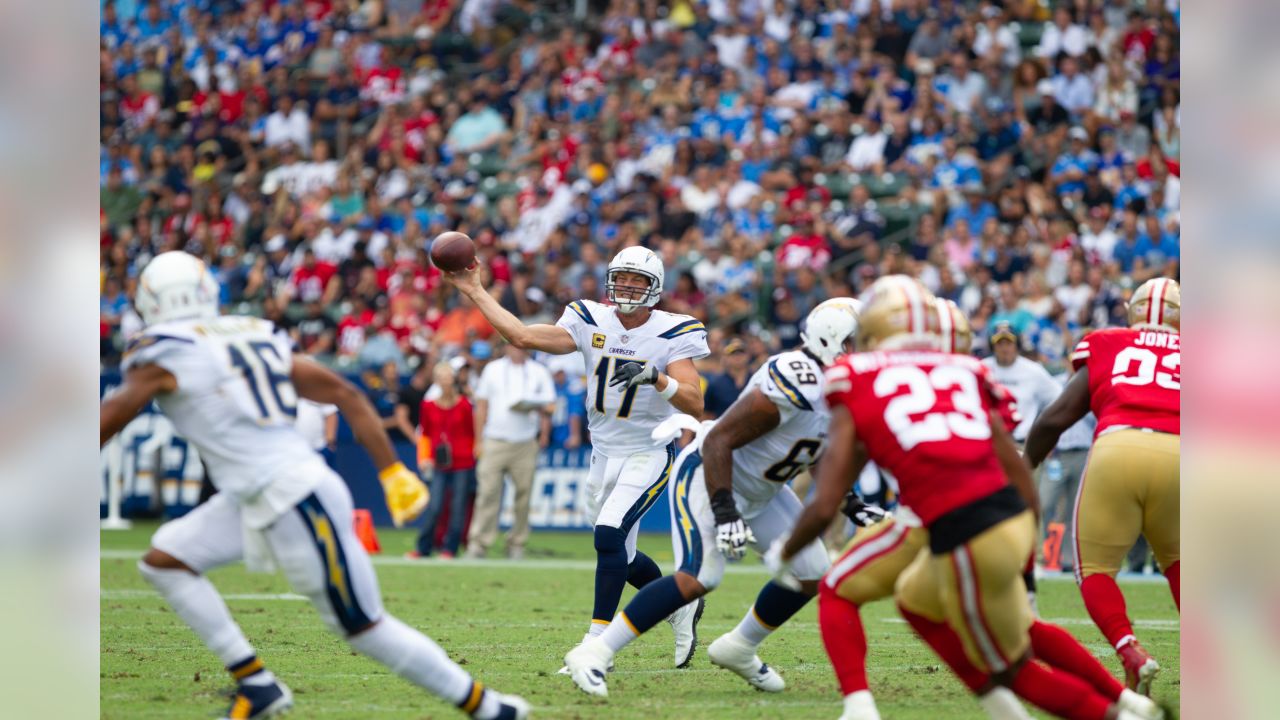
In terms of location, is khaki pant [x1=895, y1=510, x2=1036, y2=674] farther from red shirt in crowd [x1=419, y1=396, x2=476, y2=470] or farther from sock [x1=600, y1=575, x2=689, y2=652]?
red shirt in crowd [x1=419, y1=396, x2=476, y2=470]

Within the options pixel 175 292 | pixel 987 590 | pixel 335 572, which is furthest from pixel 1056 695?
pixel 175 292

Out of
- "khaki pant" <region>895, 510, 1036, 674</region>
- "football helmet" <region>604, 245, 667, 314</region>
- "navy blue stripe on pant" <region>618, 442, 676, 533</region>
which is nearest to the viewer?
"khaki pant" <region>895, 510, 1036, 674</region>

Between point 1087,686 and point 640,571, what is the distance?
3.18m

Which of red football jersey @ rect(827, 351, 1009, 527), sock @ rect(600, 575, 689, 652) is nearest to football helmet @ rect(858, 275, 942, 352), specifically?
red football jersey @ rect(827, 351, 1009, 527)

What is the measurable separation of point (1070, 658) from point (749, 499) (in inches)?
68.1

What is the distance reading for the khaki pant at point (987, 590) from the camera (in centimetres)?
477

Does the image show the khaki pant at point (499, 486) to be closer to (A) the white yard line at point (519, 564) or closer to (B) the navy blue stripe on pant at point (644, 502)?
(A) the white yard line at point (519, 564)

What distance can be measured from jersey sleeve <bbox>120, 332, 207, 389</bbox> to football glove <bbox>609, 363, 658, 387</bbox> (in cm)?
241

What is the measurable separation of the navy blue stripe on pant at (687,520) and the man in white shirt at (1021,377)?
612cm

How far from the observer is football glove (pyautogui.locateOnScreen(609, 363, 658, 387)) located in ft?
23.3

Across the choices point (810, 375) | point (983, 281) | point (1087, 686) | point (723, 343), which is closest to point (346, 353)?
point (723, 343)
